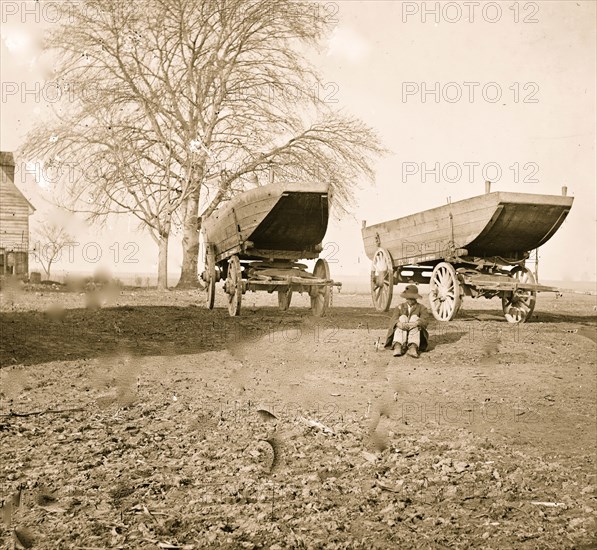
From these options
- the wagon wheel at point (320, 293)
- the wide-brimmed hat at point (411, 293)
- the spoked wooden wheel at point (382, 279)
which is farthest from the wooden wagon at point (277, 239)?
the wide-brimmed hat at point (411, 293)

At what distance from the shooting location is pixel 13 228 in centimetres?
3041

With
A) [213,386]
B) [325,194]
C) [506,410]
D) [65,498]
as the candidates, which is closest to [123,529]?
[65,498]

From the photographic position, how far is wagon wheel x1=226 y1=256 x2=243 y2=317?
1241 cm

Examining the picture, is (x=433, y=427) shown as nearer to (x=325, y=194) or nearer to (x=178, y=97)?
(x=325, y=194)

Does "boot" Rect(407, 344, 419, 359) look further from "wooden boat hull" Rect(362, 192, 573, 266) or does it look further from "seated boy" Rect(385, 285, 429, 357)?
"wooden boat hull" Rect(362, 192, 573, 266)

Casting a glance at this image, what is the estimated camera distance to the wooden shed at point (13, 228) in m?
29.5

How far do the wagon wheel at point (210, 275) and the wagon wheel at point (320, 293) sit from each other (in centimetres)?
240

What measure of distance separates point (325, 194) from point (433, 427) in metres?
6.03

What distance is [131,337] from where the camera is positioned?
419 inches

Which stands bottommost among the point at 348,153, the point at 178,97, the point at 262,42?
the point at 348,153

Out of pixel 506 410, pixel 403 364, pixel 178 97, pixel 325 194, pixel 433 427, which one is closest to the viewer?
pixel 433 427

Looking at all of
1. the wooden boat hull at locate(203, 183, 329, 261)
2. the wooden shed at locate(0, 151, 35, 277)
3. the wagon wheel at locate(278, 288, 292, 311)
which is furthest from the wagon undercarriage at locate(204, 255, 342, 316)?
the wooden shed at locate(0, 151, 35, 277)

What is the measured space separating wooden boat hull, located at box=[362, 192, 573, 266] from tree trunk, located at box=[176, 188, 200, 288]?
38.2 feet

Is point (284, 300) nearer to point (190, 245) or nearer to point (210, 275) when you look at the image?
point (210, 275)
